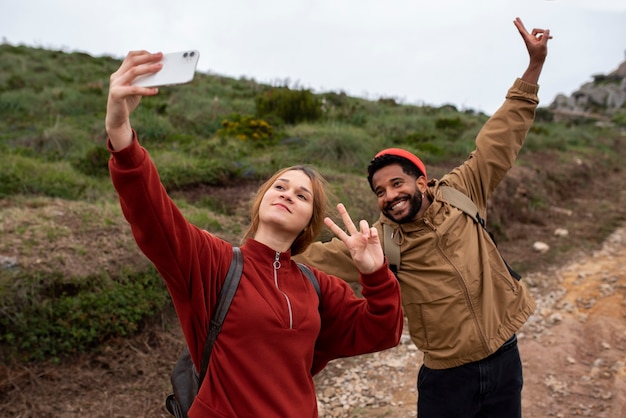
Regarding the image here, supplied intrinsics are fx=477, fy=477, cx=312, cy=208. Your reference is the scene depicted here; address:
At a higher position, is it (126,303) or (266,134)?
(266,134)

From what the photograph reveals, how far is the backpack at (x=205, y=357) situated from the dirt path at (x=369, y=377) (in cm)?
228

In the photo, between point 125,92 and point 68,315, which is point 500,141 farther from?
point 68,315

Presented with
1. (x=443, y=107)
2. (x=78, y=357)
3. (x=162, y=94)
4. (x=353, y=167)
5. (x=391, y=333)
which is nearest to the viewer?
(x=391, y=333)

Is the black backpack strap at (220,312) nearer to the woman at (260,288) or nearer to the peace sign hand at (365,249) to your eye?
the woman at (260,288)

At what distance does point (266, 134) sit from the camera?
962cm

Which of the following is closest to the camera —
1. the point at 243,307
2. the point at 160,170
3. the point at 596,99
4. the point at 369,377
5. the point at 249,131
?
the point at 243,307

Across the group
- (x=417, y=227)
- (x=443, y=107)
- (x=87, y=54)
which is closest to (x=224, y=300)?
(x=417, y=227)

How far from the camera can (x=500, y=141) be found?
8.74 feet

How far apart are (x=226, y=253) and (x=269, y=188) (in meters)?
0.39

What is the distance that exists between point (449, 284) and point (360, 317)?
25.8 inches

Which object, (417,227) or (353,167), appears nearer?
(417,227)

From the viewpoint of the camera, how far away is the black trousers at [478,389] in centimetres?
238

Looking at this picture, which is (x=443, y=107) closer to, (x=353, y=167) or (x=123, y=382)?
(x=353, y=167)

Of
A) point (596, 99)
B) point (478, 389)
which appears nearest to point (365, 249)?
point (478, 389)
